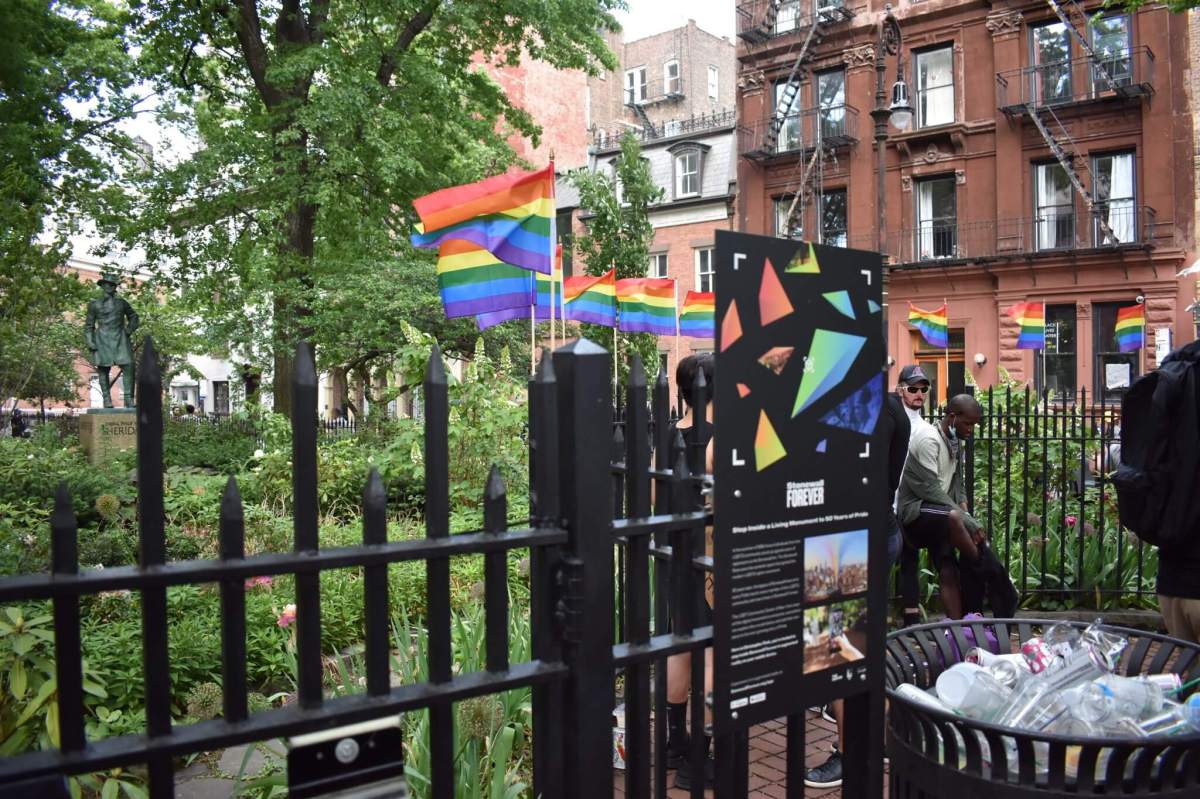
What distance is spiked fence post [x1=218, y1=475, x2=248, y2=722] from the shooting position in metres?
1.59

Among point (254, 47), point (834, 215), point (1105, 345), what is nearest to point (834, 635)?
point (254, 47)

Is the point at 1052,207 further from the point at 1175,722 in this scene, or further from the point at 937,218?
the point at 1175,722

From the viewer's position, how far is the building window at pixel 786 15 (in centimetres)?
2891

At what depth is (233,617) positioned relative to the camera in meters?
1.61

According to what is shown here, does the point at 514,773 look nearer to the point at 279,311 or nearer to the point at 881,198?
the point at 881,198

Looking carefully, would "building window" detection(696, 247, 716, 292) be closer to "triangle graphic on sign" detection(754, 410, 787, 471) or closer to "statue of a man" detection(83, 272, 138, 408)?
"statue of a man" detection(83, 272, 138, 408)

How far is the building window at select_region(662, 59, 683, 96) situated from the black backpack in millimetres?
42620

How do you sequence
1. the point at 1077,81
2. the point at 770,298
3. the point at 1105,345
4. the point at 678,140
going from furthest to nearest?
the point at 678,140 → the point at 1077,81 → the point at 1105,345 → the point at 770,298

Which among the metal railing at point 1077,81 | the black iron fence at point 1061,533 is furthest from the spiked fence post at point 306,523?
the metal railing at point 1077,81

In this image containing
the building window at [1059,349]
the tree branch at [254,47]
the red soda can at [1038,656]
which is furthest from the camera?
the building window at [1059,349]

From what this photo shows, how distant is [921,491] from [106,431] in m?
15.5

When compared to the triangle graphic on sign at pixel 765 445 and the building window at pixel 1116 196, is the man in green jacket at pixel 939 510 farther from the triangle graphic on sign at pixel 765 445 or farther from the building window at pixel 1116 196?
the building window at pixel 1116 196

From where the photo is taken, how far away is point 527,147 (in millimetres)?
37094

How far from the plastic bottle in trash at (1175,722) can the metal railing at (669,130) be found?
96.5 feet
